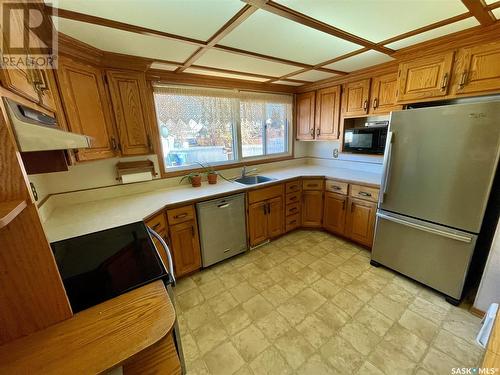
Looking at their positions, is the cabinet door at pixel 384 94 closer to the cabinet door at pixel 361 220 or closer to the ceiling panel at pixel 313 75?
the ceiling panel at pixel 313 75

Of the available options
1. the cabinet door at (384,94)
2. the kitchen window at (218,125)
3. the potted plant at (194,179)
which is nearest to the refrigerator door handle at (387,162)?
the cabinet door at (384,94)

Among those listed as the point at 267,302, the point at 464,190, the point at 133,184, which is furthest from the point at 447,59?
the point at 133,184

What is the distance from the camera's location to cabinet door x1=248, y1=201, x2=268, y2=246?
8.50 ft

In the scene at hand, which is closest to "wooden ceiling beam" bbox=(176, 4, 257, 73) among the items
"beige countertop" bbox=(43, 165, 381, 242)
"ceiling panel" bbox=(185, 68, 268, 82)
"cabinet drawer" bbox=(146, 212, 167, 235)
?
"ceiling panel" bbox=(185, 68, 268, 82)

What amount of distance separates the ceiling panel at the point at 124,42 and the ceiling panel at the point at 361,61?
151 cm

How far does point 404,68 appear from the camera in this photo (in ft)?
6.41

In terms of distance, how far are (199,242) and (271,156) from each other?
1.83 meters

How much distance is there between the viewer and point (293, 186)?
291cm

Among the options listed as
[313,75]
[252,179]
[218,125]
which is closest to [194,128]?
[218,125]

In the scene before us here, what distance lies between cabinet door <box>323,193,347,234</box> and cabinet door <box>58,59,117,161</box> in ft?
8.50

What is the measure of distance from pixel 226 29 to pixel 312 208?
240cm

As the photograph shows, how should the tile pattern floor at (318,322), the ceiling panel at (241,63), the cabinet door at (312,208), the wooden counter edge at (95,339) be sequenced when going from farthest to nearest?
the cabinet door at (312,208), the ceiling panel at (241,63), the tile pattern floor at (318,322), the wooden counter edge at (95,339)

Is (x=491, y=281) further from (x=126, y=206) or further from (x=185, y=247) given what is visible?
(x=126, y=206)

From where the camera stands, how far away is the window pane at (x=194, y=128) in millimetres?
2391
